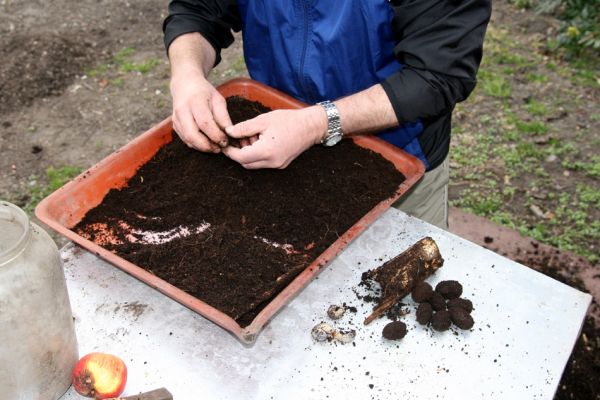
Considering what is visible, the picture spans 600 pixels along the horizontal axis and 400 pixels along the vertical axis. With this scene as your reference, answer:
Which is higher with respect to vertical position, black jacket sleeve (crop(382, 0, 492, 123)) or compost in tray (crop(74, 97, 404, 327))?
black jacket sleeve (crop(382, 0, 492, 123))

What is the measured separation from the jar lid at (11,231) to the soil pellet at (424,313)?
3.22 ft

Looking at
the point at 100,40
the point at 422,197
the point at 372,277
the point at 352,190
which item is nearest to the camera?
the point at 372,277

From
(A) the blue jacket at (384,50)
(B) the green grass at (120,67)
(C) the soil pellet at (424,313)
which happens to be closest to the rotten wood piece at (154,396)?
(C) the soil pellet at (424,313)

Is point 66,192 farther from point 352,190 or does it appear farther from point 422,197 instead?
point 422,197

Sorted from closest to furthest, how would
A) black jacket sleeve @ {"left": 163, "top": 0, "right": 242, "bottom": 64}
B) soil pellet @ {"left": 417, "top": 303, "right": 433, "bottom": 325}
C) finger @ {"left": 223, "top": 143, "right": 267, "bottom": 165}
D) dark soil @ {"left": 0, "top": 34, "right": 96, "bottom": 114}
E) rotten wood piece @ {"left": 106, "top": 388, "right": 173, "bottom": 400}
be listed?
rotten wood piece @ {"left": 106, "top": 388, "right": 173, "bottom": 400} → soil pellet @ {"left": 417, "top": 303, "right": 433, "bottom": 325} → finger @ {"left": 223, "top": 143, "right": 267, "bottom": 165} → black jacket sleeve @ {"left": 163, "top": 0, "right": 242, "bottom": 64} → dark soil @ {"left": 0, "top": 34, "right": 96, "bottom": 114}

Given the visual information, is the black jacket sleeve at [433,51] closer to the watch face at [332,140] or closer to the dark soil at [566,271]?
the watch face at [332,140]

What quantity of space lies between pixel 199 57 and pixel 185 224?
734 millimetres

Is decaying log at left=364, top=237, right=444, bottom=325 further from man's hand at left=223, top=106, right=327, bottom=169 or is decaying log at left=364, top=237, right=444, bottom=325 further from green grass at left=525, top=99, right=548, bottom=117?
green grass at left=525, top=99, right=548, bottom=117

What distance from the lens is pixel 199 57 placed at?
7.45 feet

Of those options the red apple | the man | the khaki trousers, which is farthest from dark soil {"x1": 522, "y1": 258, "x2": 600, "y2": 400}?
the red apple

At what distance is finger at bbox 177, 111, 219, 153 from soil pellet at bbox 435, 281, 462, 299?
810 mm

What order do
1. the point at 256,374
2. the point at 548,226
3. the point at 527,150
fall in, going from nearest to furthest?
the point at 256,374, the point at 548,226, the point at 527,150

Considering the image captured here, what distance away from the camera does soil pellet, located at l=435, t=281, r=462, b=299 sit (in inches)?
66.7

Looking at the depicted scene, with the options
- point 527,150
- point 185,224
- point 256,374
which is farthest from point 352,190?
point 527,150
